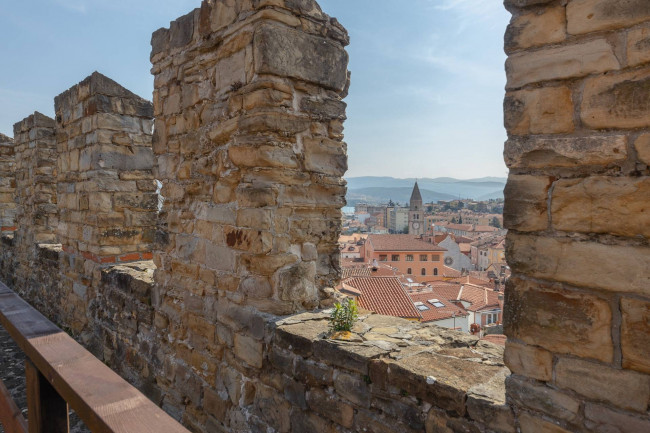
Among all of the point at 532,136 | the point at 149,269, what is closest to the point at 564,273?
the point at 532,136

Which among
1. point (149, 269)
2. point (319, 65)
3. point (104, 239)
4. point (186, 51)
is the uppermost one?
point (186, 51)

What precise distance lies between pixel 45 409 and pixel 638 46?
2018 mm

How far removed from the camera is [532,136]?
1483mm

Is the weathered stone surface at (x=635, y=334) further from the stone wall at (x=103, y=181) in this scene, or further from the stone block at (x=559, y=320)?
the stone wall at (x=103, y=181)

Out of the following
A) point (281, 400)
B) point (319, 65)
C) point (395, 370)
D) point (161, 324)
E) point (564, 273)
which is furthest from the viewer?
point (161, 324)

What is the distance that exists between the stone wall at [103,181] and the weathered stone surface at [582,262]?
13.2 feet

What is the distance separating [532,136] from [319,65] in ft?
4.97

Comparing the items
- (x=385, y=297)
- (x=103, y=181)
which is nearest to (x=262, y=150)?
(x=103, y=181)

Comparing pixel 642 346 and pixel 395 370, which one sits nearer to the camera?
pixel 642 346

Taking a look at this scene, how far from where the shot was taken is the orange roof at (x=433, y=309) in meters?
15.4

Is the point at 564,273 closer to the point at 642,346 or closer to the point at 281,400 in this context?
the point at 642,346

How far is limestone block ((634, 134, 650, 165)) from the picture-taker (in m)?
1.27

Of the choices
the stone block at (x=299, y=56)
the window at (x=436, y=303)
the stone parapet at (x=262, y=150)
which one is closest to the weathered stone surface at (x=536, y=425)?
the stone parapet at (x=262, y=150)

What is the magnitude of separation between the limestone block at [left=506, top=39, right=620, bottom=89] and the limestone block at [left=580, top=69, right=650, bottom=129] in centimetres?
4
